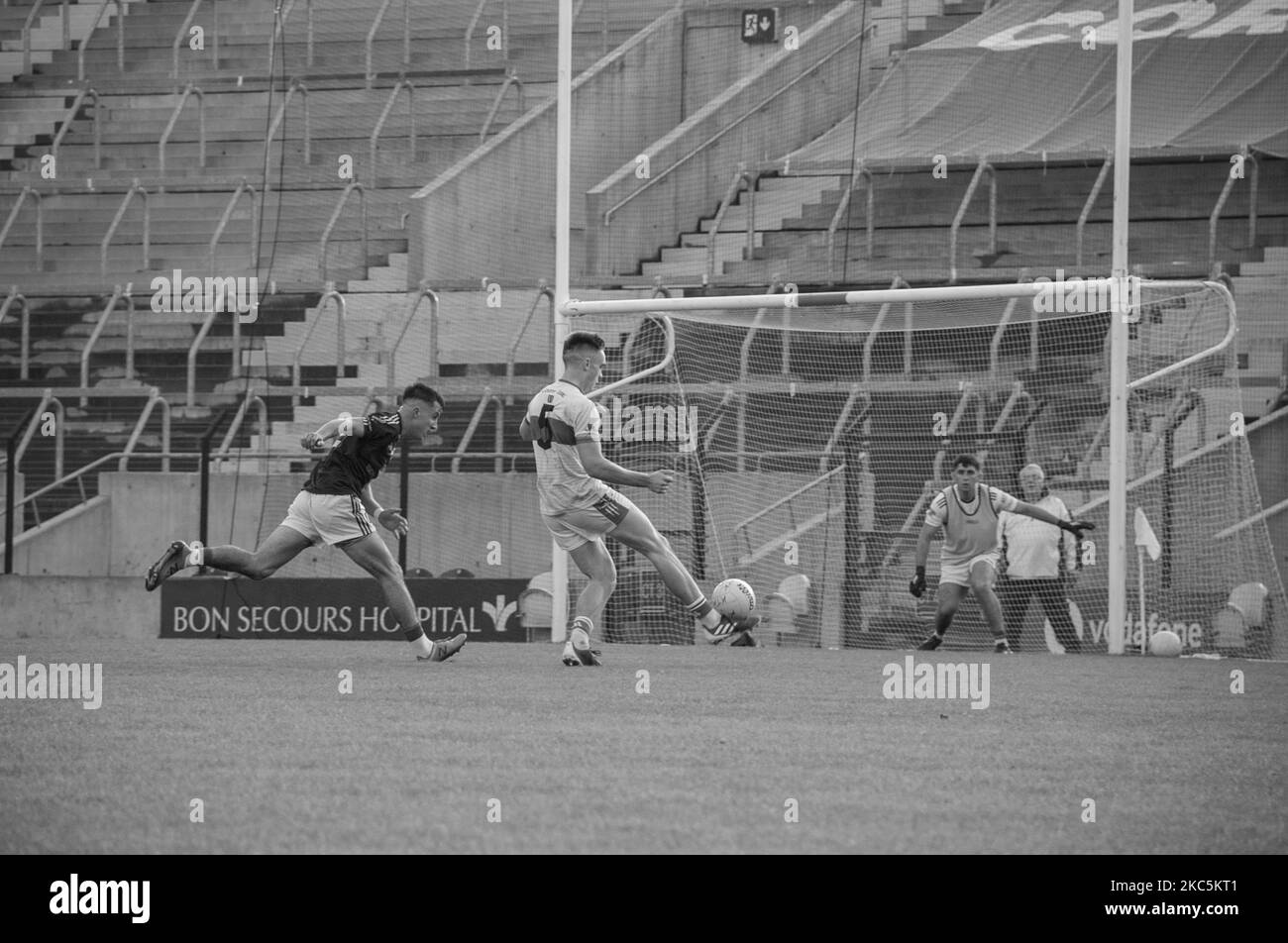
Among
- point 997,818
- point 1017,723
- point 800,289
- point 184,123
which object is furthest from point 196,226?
point 997,818

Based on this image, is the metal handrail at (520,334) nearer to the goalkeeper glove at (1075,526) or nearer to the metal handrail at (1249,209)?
the goalkeeper glove at (1075,526)

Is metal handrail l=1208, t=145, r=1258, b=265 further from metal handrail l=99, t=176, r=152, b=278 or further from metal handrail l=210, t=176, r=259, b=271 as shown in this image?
metal handrail l=99, t=176, r=152, b=278

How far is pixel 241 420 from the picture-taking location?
2047 centimetres

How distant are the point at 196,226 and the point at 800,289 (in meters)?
8.26

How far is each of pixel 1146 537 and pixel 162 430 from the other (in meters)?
10.8

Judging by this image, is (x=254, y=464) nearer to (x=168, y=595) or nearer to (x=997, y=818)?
(x=168, y=595)

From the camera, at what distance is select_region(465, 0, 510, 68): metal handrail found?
2662cm

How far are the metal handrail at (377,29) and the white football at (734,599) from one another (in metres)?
14.6

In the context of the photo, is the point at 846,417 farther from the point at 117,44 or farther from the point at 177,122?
the point at 117,44

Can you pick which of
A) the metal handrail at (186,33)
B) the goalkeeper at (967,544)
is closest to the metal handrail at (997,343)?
the goalkeeper at (967,544)

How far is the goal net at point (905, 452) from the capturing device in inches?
663

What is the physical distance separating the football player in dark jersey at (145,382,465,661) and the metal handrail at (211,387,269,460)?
23.4 feet

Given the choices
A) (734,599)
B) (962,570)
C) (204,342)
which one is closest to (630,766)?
(734,599)
